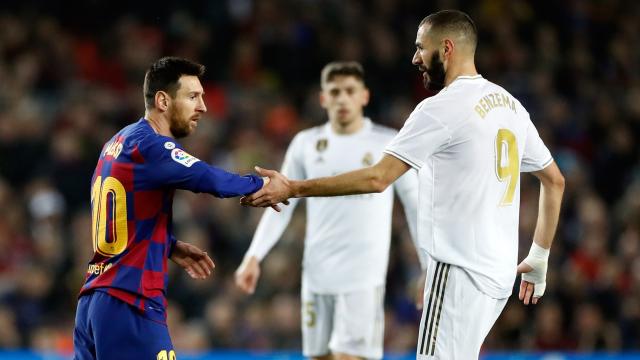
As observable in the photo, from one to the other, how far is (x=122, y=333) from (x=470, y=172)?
1.89 m

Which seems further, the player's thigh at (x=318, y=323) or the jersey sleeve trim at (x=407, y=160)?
the player's thigh at (x=318, y=323)

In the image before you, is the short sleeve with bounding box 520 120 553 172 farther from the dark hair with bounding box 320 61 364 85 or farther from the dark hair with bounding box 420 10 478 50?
the dark hair with bounding box 320 61 364 85

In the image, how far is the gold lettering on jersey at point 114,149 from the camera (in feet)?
17.5

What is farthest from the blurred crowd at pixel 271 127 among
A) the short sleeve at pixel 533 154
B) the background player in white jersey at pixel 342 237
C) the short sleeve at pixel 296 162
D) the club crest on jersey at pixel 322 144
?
the short sleeve at pixel 533 154

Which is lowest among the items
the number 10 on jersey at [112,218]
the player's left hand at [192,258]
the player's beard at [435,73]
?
the player's left hand at [192,258]

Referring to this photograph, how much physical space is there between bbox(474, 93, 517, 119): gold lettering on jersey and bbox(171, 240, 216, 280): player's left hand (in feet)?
5.61

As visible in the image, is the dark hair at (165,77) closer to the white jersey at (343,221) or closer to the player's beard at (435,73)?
the player's beard at (435,73)

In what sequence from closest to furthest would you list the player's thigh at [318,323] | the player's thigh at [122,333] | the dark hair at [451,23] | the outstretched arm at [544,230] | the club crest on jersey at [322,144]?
the player's thigh at [122,333]
the dark hair at [451,23]
the outstretched arm at [544,230]
the player's thigh at [318,323]
the club crest on jersey at [322,144]

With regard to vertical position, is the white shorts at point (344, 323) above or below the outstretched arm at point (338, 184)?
below

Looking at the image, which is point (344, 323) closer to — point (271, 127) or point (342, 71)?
point (342, 71)

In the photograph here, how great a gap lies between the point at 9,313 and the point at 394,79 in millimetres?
5517

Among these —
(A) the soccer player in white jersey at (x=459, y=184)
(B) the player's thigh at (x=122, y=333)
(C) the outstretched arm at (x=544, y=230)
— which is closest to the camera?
(B) the player's thigh at (x=122, y=333)

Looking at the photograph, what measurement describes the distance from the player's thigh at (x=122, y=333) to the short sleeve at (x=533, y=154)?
7.00 feet

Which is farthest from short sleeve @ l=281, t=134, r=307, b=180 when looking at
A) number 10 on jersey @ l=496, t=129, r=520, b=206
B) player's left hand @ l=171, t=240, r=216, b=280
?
number 10 on jersey @ l=496, t=129, r=520, b=206
